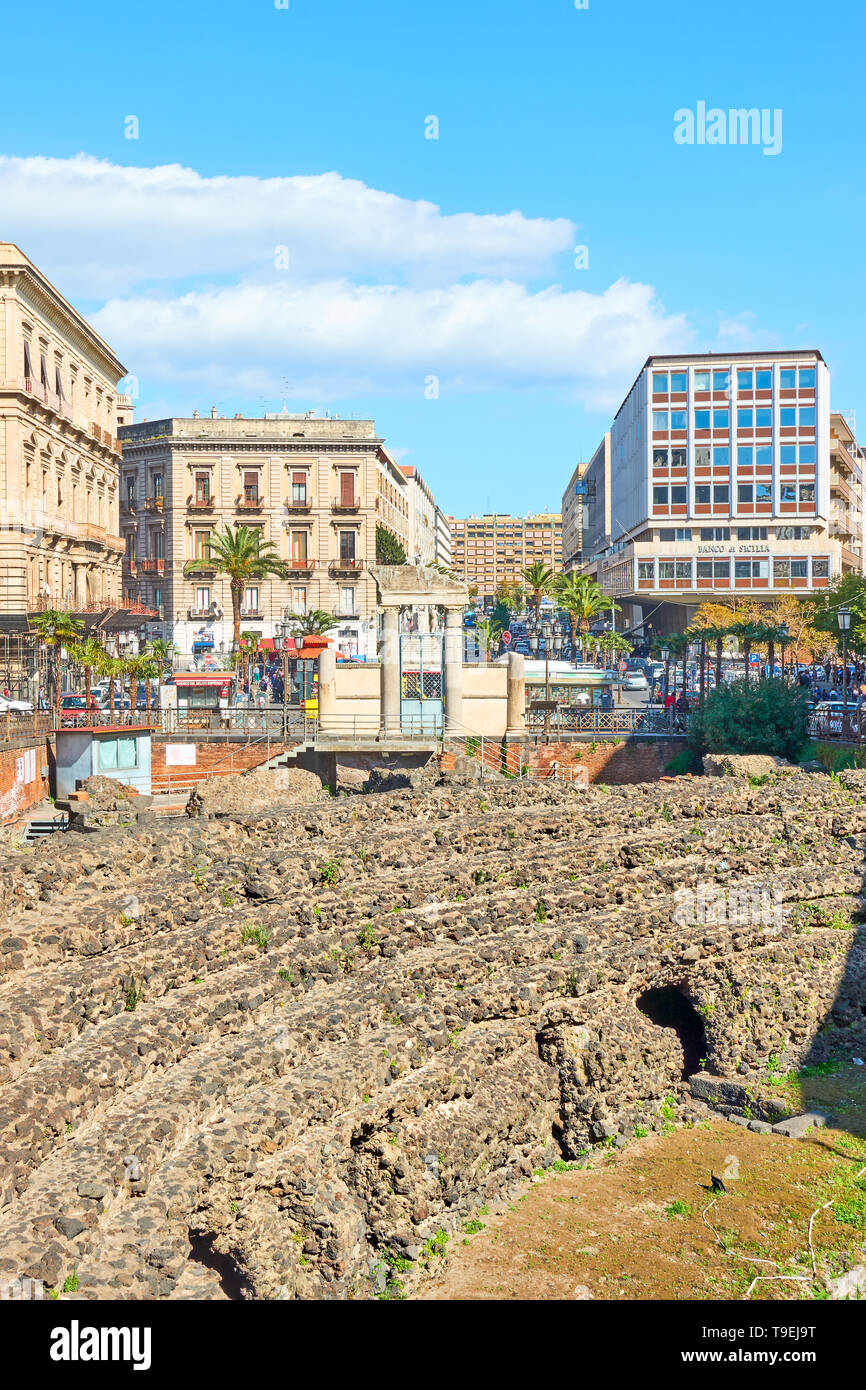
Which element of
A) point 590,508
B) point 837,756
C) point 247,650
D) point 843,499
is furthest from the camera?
point 590,508

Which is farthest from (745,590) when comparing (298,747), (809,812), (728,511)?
(809,812)

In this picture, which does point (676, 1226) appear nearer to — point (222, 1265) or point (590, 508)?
Result: point (222, 1265)

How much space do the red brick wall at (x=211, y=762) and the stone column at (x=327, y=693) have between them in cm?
161

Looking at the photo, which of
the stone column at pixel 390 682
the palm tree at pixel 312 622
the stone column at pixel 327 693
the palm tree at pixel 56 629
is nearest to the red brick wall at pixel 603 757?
the stone column at pixel 390 682

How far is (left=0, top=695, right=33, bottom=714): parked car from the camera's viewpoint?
39438 mm

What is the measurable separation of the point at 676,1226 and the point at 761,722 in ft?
86.1

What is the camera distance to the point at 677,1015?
2311cm

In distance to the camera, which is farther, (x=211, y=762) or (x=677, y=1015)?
(x=211, y=762)

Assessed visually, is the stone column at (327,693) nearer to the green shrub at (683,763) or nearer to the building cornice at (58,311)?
the green shrub at (683,763)

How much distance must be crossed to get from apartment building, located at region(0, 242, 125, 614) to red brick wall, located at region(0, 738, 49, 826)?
13350 mm

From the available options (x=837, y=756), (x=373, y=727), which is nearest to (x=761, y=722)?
(x=837, y=756)

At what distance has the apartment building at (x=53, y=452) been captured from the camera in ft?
160

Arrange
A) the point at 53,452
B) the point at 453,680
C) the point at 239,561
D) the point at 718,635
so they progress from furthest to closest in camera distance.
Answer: the point at 239,561, the point at 53,452, the point at 718,635, the point at 453,680
